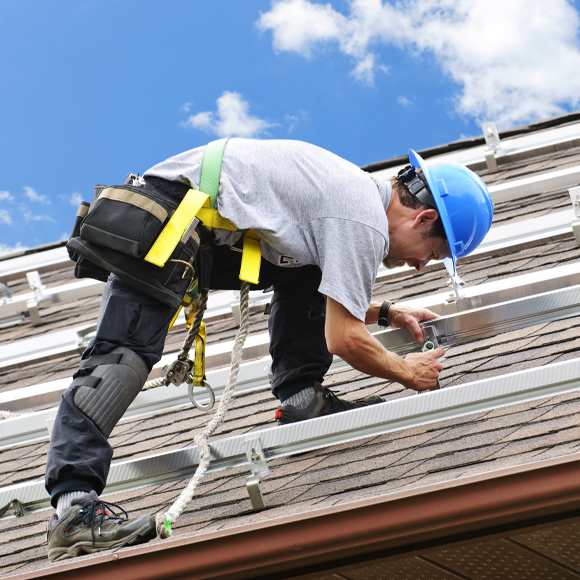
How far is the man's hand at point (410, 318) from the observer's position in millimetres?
2977

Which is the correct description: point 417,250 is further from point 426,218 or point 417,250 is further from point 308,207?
point 308,207

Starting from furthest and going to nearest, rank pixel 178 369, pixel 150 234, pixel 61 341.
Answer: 1. pixel 61 341
2. pixel 178 369
3. pixel 150 234

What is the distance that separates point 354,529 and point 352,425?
517mm

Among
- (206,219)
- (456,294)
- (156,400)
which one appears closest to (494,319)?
(456,294)

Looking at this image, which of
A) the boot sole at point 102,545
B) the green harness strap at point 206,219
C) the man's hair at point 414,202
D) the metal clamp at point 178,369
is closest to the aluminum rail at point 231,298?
the man's hair at point 414,202

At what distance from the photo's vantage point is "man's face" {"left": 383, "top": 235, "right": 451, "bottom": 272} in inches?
110

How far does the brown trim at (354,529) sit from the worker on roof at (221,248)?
0.41 feet

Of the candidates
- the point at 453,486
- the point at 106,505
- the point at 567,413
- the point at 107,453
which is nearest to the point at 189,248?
the point at 107,453

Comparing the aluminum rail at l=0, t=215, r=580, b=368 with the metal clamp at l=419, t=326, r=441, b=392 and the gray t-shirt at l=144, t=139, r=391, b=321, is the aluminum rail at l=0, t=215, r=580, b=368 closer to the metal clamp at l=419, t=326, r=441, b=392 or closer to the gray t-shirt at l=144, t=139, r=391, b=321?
the metal clamp at l=419, t=326, r=441, b=392

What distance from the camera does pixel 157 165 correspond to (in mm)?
2654

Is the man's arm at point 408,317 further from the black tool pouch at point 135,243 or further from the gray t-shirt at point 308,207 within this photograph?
the black tool pouch at point 135,243

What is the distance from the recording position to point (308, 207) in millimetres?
2514

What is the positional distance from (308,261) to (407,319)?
0.62 meters

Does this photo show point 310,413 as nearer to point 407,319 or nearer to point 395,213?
point 407,319
